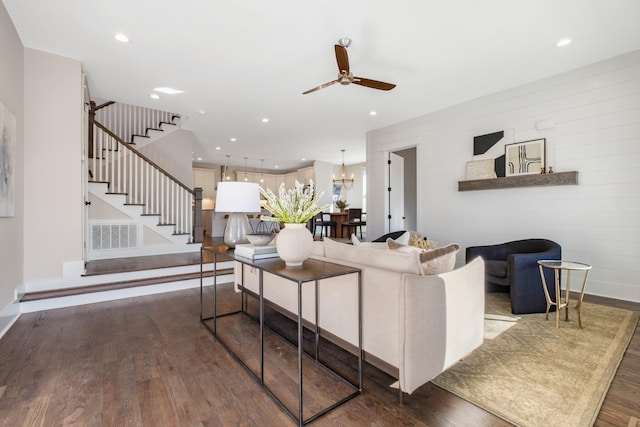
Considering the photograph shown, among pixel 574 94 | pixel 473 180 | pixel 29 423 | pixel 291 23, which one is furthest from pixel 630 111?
pixel 29 423

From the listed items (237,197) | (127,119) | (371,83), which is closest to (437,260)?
(237,197)

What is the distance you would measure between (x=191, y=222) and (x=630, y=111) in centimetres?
665

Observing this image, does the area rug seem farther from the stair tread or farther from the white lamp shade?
the stair tread

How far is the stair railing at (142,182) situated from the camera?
479 cm

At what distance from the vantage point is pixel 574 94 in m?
3.70

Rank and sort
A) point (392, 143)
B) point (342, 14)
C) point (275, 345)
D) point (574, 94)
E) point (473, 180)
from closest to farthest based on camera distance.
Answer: point (275, 345) → point (342, 14) → point (574, 94) → point (473, 180) → point (392, 143)

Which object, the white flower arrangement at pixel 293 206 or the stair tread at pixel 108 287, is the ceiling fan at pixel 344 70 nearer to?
the white flower arrangement at pixel 293 206

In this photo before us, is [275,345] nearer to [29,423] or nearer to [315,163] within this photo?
[29,423]

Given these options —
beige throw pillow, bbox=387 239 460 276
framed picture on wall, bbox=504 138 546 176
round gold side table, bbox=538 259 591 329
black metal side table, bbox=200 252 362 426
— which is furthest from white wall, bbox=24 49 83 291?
framed picture on wall, bbox=504 138 546 176

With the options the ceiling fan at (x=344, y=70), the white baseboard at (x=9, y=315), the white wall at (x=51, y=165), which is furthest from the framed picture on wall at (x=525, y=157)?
the white baseboard at (x=9, y=315)

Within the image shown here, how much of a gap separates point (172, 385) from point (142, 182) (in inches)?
173

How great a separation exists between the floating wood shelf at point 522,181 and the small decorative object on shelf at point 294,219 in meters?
3.59

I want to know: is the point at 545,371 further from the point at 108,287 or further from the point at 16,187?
the point at 16,187

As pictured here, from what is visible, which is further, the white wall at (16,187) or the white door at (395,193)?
the white door at (395,193)
